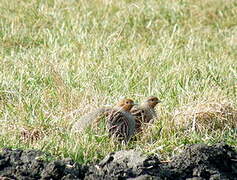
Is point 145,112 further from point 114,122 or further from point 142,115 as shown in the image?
point 114,122

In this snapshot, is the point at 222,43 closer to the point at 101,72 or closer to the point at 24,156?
the point at 101,72

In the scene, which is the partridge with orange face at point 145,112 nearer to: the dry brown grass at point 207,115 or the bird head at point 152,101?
the bird head at point 152,101

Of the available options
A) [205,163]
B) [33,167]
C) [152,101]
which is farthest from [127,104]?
[33,167]

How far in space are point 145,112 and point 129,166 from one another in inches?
71.2

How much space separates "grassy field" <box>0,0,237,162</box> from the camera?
274 inches

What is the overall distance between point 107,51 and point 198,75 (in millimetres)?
1349

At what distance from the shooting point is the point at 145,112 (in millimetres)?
7488

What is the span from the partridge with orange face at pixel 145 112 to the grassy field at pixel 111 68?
4.4 inches

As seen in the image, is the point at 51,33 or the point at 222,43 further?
the point at 222,43

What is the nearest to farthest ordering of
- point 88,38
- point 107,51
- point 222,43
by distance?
point 107,51 → point 88,38 → point 222,43

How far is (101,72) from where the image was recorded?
8.94 meters

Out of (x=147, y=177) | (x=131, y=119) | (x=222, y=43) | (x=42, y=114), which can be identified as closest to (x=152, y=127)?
(x=131, y=119)

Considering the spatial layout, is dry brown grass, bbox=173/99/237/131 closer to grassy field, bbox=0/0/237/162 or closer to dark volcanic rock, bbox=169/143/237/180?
grassy field, bbox=0/0/237/162

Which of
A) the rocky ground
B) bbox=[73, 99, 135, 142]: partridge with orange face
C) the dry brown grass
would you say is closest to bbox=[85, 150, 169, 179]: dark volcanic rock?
the rocky ground
